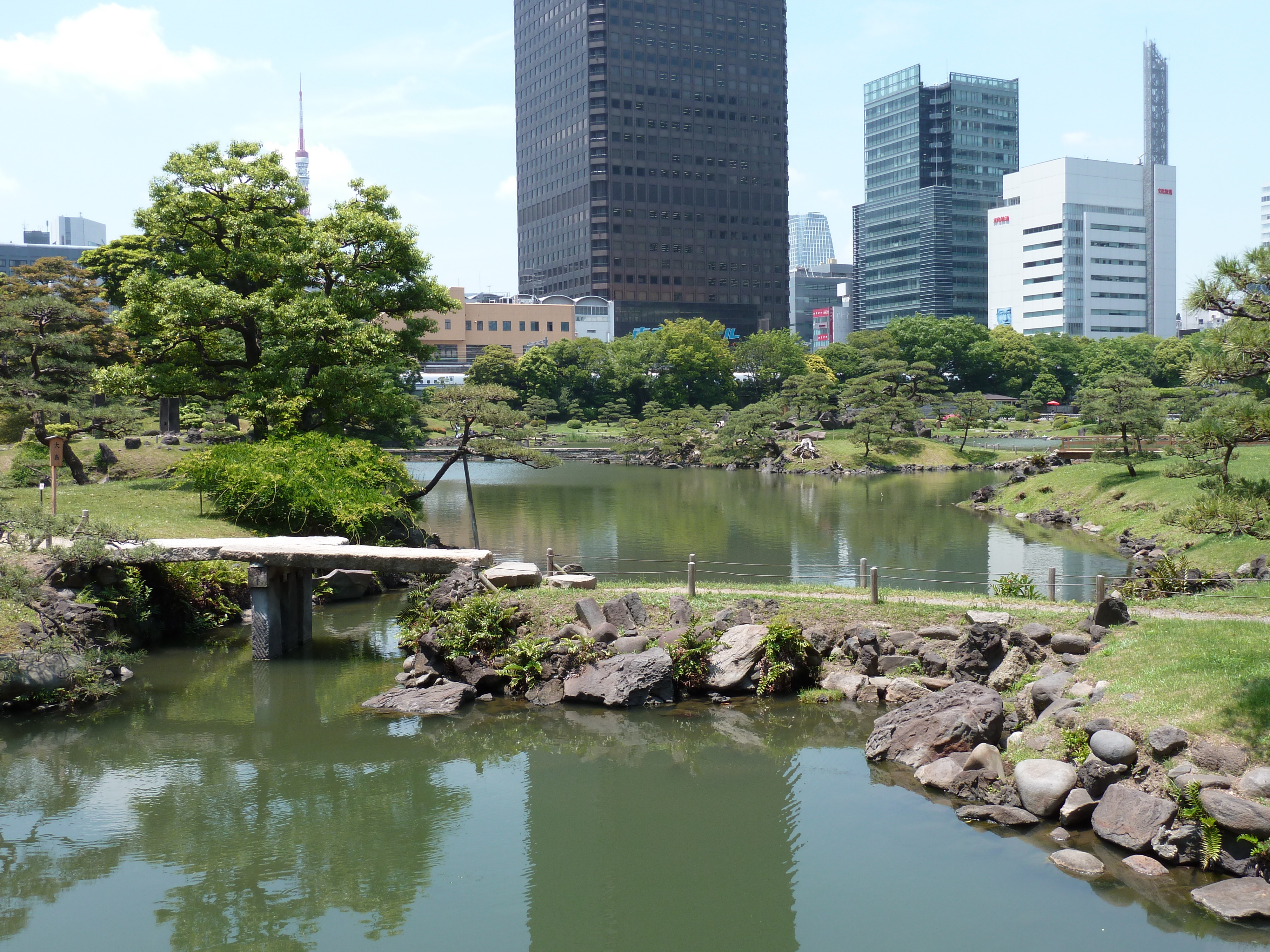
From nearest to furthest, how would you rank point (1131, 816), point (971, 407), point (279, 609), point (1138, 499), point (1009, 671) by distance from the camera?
point (1131, 816) → point (1009, 671) → point (279, 609) → point (1138, 499) → point (971, 407)

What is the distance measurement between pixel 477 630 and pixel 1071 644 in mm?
11207

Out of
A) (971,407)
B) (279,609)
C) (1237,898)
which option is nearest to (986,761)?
(1237,898)

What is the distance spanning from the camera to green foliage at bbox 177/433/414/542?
93.5ft

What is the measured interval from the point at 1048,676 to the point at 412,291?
83.9 ft

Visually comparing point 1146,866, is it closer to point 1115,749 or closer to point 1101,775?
point 1101,775

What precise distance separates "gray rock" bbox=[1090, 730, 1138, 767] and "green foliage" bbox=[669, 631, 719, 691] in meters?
7.35

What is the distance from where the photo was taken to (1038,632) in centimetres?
1805

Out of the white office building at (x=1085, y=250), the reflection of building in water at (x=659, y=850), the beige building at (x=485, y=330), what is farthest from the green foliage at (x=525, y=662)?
the white office building at (x=1085, y=250)

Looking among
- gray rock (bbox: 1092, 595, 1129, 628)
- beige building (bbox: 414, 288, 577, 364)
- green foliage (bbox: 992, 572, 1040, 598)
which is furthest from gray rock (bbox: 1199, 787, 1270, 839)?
beige building (bbox: 414, 288, 577, 364)

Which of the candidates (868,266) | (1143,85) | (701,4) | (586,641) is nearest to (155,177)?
(586,641)

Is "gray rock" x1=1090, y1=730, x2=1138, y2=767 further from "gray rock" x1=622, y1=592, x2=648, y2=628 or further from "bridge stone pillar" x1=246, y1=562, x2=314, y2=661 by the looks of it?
"bridge stone pillar" x1=246, y1=562, x2=314, y2=661

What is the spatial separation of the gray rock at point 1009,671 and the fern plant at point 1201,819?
15.0ft

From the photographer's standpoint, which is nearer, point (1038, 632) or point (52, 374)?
point (1038, 632)

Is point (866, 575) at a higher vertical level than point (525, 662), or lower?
higher
